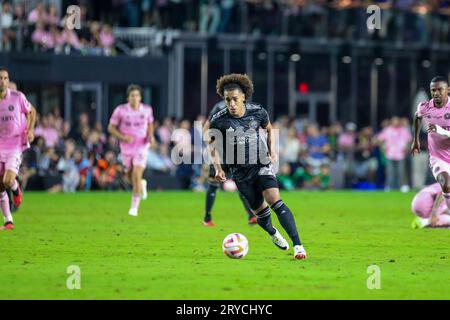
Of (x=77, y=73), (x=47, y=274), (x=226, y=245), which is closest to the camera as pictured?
(x=47, y=274)

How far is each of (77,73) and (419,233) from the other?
19639 millimetres

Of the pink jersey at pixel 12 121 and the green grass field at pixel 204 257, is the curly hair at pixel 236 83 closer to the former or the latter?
the green grass field at pixel 204 257

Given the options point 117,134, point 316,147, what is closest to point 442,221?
point 117,134

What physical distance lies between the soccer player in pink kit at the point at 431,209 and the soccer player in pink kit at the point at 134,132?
18.4ft

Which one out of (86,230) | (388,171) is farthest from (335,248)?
(388,171)

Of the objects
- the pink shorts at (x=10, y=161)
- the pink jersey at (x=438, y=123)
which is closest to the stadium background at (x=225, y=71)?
the pink shorts at (x=10, y=161)

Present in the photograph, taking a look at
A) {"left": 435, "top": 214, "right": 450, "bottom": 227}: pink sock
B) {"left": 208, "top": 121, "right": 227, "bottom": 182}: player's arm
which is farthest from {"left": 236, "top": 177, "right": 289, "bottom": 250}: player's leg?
{"left": 435, "top": 214, "right": 450, "bottom": 227}: pink sock

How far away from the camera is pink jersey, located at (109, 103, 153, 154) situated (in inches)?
878

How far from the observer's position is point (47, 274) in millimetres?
12414

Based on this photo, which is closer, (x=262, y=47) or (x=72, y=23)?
(x=72, y=23)

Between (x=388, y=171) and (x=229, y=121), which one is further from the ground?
(x=229, y=121)
